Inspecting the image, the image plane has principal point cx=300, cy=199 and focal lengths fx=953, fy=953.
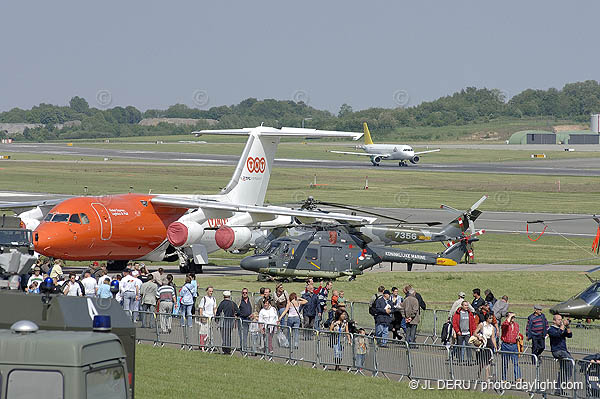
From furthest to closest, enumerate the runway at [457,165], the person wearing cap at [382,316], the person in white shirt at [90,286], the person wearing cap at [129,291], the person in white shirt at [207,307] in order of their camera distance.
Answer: the runway at [457,165] < the person wearing cap at [129,291] < the person in white shirt at [90,286] < the person in white shirt at [207,307] < the person wearing cap at [382,316]

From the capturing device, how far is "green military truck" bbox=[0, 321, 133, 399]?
9562 millimetres

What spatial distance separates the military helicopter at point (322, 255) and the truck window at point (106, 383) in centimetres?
2629

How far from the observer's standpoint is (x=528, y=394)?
19422mm

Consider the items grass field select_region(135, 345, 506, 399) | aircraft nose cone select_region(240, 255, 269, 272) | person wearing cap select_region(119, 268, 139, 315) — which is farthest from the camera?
aircraft nose cone select_region(240, 255, 269, 272)

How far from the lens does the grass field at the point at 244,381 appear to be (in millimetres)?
19297

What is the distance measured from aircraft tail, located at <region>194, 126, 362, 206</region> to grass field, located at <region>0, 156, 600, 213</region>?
26.4 m

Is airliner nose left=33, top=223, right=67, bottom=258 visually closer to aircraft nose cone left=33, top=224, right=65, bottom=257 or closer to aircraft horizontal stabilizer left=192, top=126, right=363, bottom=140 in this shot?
aircraft nose cone left=33, top=224, right=65, bottom=257

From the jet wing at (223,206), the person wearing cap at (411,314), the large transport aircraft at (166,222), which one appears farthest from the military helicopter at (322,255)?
the person wearing cap at (411,314)

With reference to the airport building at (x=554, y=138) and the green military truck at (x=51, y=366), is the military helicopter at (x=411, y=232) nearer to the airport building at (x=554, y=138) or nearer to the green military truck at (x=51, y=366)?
the green military truck at (x=51, y=366)

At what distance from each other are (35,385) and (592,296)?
22.1 m

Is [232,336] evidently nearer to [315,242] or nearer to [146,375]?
[146,375]

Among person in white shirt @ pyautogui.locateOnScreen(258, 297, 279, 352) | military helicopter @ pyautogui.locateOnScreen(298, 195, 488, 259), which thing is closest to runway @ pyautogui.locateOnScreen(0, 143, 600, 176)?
military helicopter @ pyautogui.locateOnScreen(298, 195, 488, 259)

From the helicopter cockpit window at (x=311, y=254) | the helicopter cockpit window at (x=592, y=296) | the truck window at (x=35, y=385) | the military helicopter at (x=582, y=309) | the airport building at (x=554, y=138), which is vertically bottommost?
the military helicopter at (x=582, y=309)

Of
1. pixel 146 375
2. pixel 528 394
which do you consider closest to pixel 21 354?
pixel 146 375
